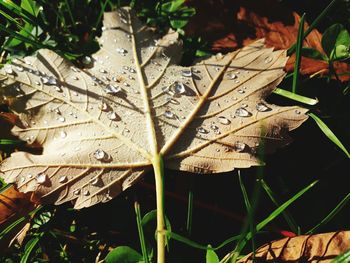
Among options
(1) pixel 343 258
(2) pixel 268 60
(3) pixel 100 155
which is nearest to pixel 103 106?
(3) pixel 100 155

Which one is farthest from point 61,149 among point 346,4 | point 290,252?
point 346,4

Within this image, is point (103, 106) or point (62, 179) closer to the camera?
point (62, 179)

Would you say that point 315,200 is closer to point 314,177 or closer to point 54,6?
point 314,177

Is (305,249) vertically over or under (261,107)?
under

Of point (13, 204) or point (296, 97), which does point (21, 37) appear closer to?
point (13, 204)

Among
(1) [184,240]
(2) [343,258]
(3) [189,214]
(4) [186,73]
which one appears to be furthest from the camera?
(4) [186,73]

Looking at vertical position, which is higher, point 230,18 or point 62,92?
point 230,18

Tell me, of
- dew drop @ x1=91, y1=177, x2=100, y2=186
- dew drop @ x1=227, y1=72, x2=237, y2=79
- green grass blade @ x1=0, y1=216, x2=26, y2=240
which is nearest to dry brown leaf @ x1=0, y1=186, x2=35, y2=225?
green grass blade @ x1=0, y1=216, x2=26, y2=240
